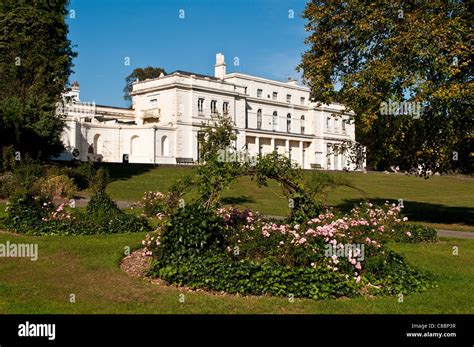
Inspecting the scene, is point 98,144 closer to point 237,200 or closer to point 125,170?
point 125,170

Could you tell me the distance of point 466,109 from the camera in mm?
→ 18109

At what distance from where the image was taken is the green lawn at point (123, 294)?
24.3ft

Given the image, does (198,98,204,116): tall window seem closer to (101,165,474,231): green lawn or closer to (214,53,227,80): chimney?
(214,53,227,80): chimney

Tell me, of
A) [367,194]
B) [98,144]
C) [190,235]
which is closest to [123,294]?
[190,235]

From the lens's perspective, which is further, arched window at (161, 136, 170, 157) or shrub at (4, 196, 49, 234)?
arched window at (161, 136, 170, 157)

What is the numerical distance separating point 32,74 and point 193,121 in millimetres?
31185

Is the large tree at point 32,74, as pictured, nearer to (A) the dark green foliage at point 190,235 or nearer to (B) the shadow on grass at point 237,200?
(B) the shadow on grass at point 237,200

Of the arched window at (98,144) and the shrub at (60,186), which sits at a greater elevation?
the arched window at (98,144)

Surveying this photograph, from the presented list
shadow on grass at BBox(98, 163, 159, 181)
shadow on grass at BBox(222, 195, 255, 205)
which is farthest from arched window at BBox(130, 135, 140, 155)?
shadow on grass at BBox(222, 195, 255, 205)

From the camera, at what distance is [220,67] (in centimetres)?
7356

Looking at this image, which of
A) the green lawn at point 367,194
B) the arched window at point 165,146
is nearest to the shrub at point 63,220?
the green lawn at point 367,194

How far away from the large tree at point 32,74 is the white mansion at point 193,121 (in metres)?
11.7

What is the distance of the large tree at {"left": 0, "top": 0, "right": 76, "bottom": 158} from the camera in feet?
97.0

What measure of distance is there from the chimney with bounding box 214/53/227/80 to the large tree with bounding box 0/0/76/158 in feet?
126
